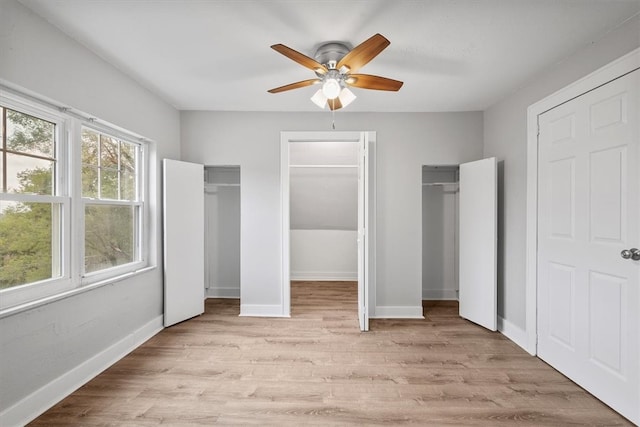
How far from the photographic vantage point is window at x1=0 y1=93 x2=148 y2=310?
187cm

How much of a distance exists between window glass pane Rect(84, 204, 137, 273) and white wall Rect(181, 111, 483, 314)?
3.81 feet

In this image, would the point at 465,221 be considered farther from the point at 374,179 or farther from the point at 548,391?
the point at 548,391

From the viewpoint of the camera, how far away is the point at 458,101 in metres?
3.38

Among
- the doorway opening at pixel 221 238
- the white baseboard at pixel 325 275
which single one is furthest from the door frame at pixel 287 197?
the white baseboard at pixel 325 275

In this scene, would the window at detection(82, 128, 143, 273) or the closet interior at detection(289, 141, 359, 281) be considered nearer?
the window at detection(82, 128, 143, 273)

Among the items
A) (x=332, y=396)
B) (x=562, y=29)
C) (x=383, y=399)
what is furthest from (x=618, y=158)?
(x=332, y=396)

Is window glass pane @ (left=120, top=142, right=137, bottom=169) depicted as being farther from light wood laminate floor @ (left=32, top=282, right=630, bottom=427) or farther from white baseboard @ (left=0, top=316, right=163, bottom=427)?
light wood laminate floor @ (left=32, top=282, right=630, bottom=427)

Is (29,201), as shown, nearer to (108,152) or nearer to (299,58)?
(108,152)

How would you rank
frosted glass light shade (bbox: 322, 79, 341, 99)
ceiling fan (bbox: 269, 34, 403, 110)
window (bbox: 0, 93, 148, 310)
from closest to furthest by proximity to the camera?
window (bbox: 0, 93, 148, 310), ceiling fan (bbox: 269, 34, 403, 110), frosted glass light shade (bbox: 322, 79, 341, 99)

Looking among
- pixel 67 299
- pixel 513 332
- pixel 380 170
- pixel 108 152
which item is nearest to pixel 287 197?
pixel 380 170

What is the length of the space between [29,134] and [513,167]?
403 centimetres

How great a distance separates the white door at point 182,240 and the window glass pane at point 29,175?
1162 mm

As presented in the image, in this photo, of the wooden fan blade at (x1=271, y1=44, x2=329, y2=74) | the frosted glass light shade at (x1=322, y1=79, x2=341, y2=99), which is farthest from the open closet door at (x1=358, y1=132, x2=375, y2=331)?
the wooden fan blade at (x1=271, y1=44, x2=329, y2=74)

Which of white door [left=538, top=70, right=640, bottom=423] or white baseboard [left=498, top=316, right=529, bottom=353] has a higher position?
white door [left=538, top=70, right=640, bottom=423]
